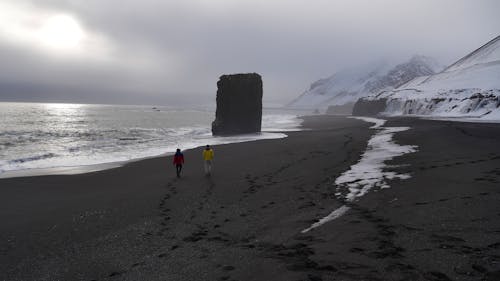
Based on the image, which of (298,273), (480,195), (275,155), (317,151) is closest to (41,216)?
(298,273)

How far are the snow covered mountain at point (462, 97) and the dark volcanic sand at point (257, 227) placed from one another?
1972 inches

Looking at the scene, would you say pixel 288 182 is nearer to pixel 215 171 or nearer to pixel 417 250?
pixel 215 171

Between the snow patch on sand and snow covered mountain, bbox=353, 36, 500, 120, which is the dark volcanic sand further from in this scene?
snow covered mountain, bbox=353, 36, 500, 120

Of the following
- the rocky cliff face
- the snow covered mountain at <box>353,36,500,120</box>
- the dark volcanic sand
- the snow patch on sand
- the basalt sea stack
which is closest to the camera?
the dark volcanic sand

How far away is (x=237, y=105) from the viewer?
181ft

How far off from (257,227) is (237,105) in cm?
4492

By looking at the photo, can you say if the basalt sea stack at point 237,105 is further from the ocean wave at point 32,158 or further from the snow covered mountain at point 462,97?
the snow covered mountain at point 462,97

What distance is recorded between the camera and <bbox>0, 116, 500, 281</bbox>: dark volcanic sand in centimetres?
735

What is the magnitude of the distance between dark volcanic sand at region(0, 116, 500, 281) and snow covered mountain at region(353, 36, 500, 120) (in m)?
50.1

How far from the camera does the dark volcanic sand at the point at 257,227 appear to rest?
735cm

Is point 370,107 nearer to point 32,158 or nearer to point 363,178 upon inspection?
point 32,158

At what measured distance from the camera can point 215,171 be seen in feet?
71.7

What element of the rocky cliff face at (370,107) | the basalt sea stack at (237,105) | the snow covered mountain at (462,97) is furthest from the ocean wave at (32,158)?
the rocky cliff face at (370,107)

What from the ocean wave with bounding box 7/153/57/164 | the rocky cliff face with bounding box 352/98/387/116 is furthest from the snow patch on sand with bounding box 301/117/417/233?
the rocky cliff face with bounding box 352/98/387/116
